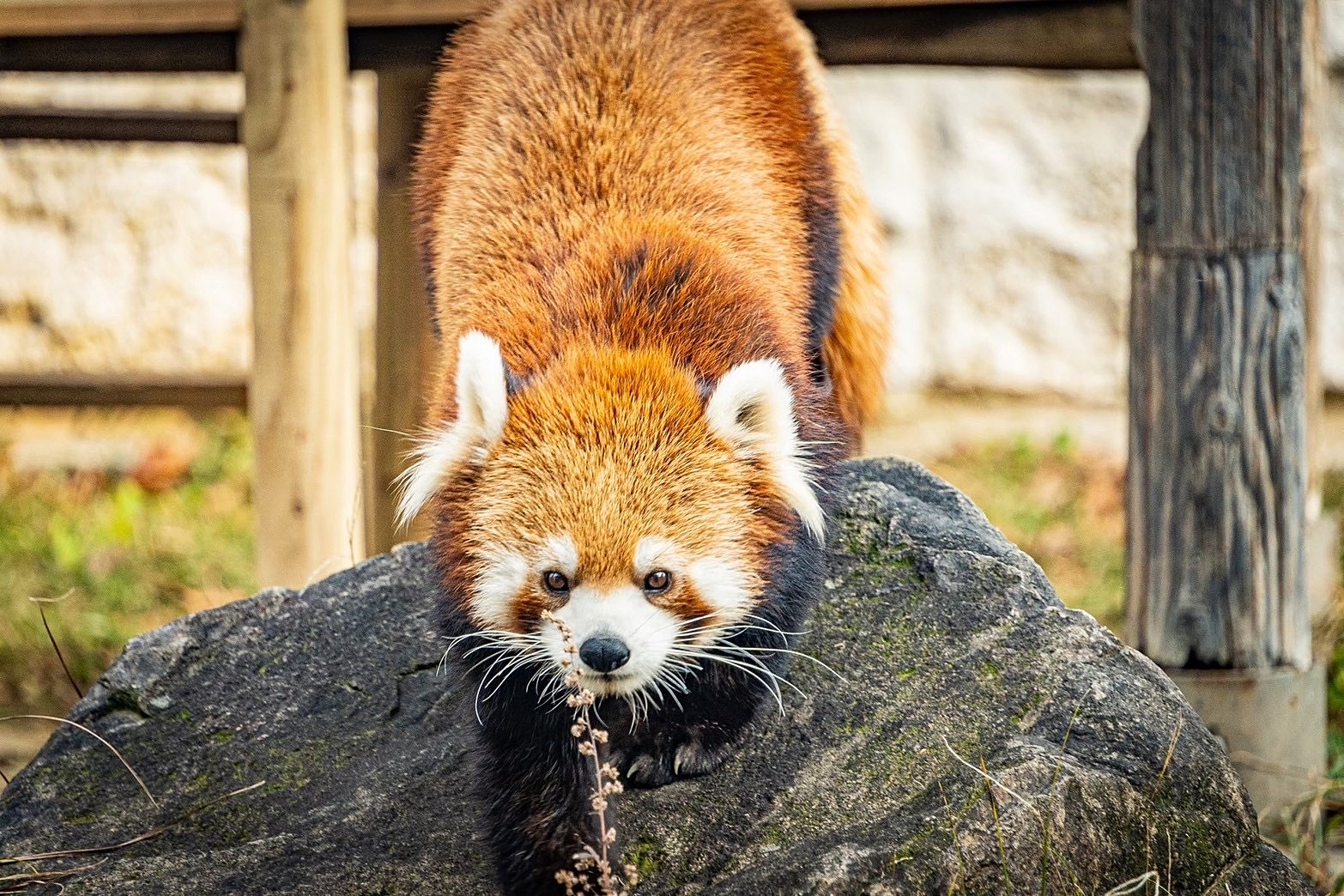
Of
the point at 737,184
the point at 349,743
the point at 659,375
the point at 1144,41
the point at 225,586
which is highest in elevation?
the point at 1144,41

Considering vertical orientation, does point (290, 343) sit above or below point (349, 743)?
above

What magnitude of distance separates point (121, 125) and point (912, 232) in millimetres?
4112

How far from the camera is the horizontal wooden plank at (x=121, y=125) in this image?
486 centimetres

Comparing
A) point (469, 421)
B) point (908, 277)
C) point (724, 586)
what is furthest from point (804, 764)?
point (908, 277)

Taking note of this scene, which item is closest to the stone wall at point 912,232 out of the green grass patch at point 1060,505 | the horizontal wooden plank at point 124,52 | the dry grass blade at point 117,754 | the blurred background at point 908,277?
the blurred background at point 908,277

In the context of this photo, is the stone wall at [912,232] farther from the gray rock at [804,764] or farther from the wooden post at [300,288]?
the gray rock at [804,764]

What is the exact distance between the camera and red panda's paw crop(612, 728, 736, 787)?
2775 millimetres

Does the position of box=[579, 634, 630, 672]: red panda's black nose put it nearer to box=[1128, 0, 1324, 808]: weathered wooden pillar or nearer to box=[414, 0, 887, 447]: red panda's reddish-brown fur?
box=[414, 0, 887, 447]: red panda's reddish-brown fur

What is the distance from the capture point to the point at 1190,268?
3.95m

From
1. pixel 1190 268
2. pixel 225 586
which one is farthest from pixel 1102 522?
pixel 225 586

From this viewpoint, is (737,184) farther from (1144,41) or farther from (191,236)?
(191,236)

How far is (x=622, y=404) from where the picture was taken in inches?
100

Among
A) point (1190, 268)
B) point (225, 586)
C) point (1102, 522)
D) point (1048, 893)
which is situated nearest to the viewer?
point (1048, 893)

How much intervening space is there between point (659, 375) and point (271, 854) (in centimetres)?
115
